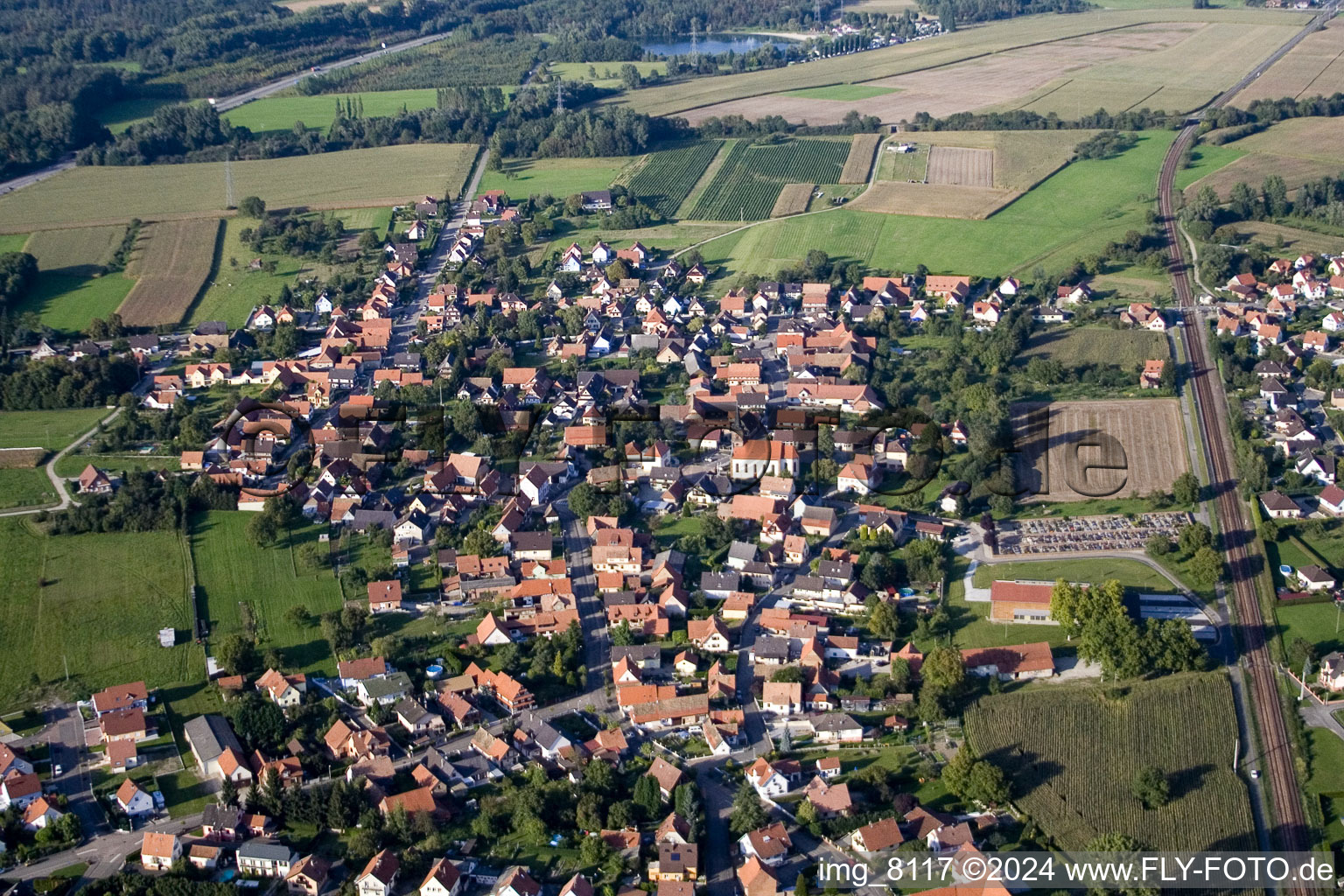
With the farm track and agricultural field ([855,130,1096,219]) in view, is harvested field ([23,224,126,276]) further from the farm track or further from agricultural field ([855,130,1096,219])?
the farm track

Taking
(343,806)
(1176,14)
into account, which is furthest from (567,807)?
(1176,14)

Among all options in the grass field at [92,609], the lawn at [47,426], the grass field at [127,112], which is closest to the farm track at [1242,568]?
the grass field at [92,609]

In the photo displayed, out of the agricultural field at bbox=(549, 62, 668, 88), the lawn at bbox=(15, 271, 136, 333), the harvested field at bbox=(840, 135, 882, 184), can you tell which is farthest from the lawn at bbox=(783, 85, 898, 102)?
the lawn at bbox=(15, 271, 136, 333)

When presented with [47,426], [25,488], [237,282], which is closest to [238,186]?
[237,282]

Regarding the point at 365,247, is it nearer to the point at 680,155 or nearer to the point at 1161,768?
the point at 680,155

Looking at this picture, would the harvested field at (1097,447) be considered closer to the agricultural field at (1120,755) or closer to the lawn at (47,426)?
the agricultural field at (1120,755)

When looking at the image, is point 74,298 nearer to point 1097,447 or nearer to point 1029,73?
point 1097,447
